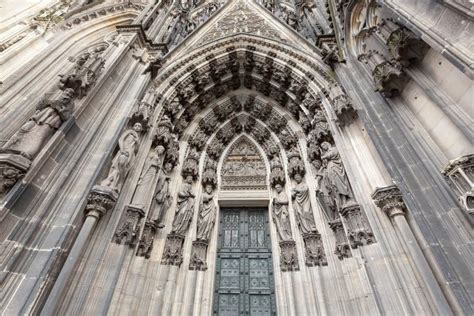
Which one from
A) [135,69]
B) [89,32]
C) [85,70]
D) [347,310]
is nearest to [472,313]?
[347,310]

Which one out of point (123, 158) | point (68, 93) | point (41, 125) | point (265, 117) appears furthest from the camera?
point (265, 117)

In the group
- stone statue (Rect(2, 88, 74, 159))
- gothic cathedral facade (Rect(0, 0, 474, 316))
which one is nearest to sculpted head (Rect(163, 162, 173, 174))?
gothic cathedral facade (Rect(0, 0, 474, 316))

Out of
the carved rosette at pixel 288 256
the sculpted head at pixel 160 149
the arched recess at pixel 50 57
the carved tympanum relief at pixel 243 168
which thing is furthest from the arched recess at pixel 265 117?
the arched recess at pixel 50 57

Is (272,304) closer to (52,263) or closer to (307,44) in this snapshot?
(52,263)

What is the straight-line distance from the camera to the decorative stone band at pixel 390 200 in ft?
11.4

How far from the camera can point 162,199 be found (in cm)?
500

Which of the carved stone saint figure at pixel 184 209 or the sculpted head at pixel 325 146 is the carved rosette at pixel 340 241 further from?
the carved stone saint figure at pixel 184 209

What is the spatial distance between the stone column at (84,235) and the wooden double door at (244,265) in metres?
2.79

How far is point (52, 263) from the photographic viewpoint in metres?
2.97

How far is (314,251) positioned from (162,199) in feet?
10.1

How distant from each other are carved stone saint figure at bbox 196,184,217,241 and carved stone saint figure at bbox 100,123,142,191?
200cm

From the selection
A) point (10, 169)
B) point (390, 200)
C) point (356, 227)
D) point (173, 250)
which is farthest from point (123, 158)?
point (390, 200)

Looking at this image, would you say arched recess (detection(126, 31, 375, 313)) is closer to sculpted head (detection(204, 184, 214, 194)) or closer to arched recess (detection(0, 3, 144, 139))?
sculpted head (detection(204, 184, 214, 194))

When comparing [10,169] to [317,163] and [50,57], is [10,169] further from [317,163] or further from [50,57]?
[317,163]
